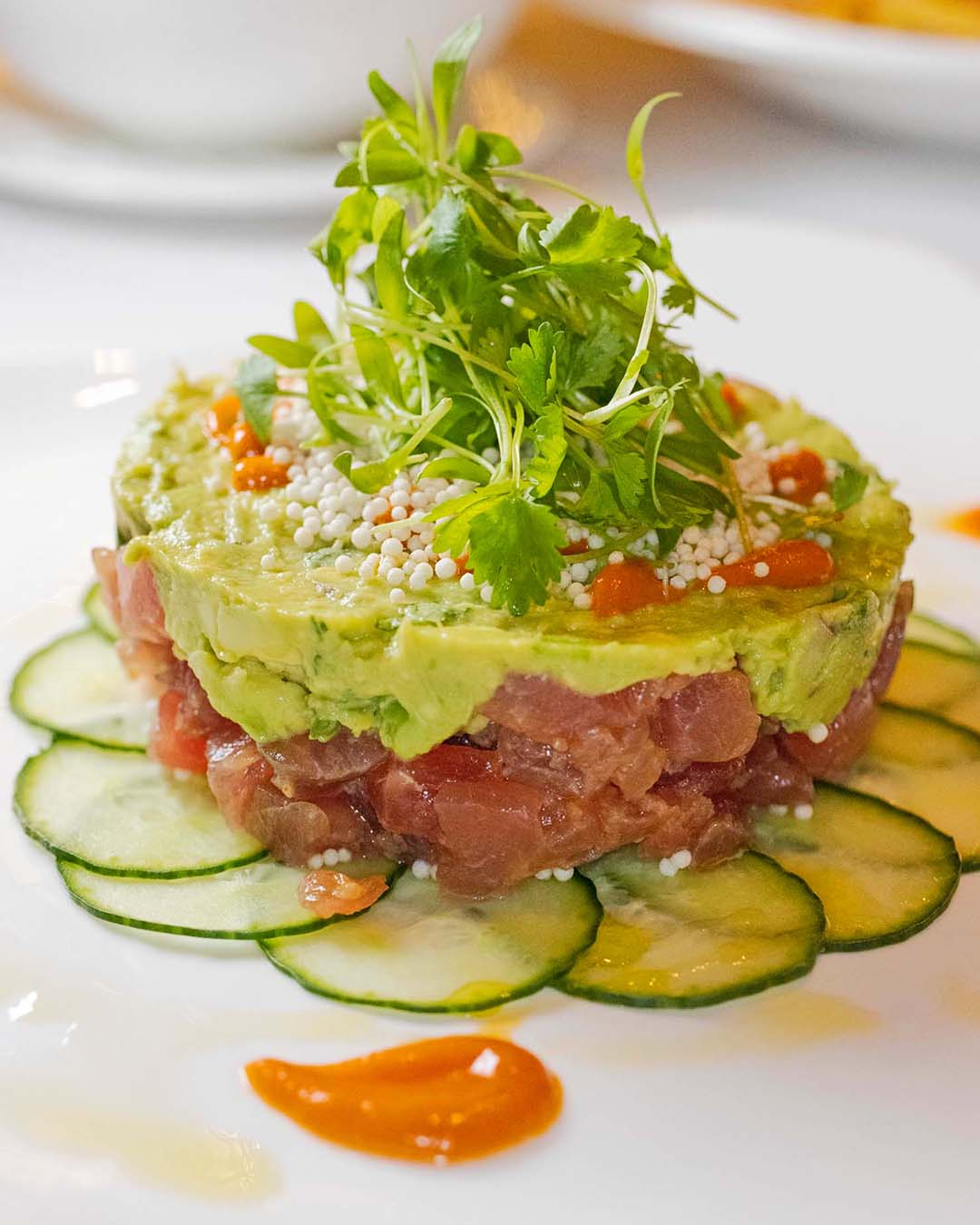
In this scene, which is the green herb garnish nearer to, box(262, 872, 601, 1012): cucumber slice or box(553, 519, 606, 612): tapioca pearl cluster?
box(553, 519, 606, 612): tapioca pearl cluster

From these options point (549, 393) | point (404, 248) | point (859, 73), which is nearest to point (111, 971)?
point (549, 393)

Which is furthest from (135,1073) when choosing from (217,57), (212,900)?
(217,57)

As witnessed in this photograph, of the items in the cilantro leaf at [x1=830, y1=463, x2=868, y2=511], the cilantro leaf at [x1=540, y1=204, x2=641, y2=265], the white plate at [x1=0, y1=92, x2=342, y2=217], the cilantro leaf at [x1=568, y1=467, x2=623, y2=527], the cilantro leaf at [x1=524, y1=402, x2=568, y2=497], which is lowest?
the cilantro leaf at [x1=830, y1=463, x2=868, y2=511]

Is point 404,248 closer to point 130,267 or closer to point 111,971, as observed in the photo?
point 111,971

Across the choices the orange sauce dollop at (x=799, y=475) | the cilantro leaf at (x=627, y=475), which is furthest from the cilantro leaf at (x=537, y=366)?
the orange sauce dollop at (x=799, y=475)

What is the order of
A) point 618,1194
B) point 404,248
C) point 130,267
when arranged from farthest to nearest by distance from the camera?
1. point 130,267
2. point 404,248
3. point 618,1194

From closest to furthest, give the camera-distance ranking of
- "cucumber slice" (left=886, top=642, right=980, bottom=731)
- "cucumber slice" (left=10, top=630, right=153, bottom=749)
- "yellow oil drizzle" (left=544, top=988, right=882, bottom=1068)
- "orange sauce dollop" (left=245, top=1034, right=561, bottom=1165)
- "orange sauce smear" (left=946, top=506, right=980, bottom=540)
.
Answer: "orange sauce dollop" (left=245, top=1034, right=561, bottom=1165), "yellow oil drizzle" (left=544, top=988, right=882, bottom=1068), "cucumber slice" (left=10, top=630, right=153, bottom=749), "cucumber slice" (left=886, top=642, right=980, bottom=731), "orange sauce smear" (left=946, top=506, right=980, bottom=540)

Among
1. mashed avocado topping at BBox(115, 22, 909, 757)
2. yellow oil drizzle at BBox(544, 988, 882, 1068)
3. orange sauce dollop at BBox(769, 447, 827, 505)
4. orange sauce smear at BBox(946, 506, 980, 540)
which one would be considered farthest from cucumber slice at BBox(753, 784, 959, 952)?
orange sauce smear at BBox(946, 506, 980, 540)
